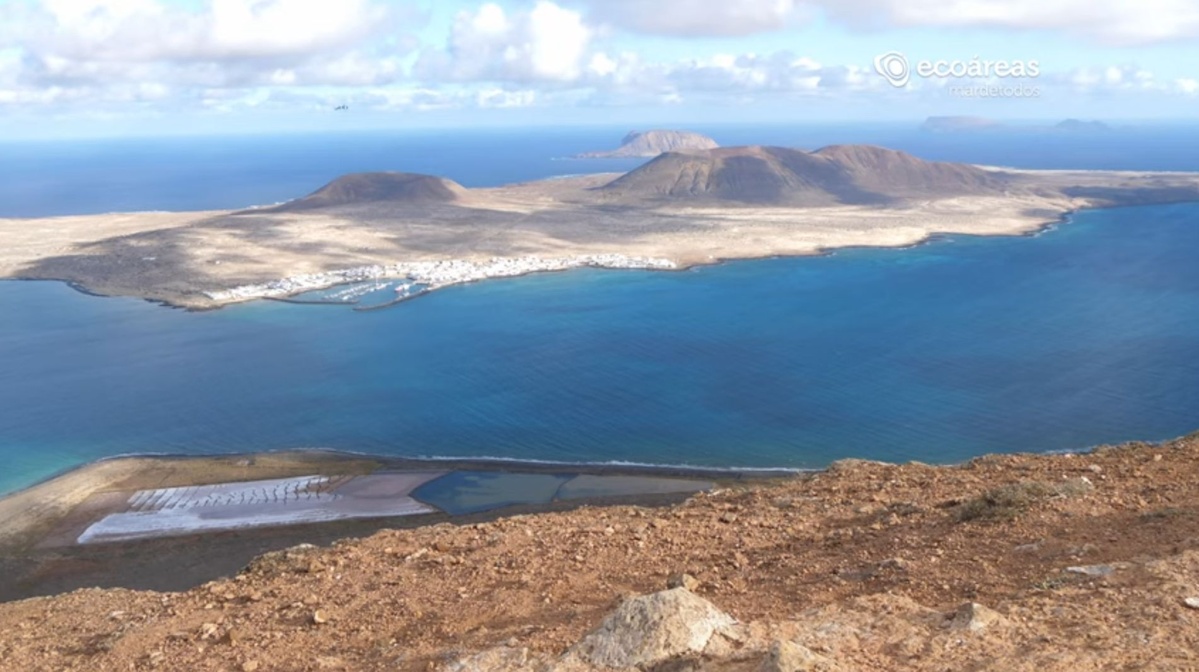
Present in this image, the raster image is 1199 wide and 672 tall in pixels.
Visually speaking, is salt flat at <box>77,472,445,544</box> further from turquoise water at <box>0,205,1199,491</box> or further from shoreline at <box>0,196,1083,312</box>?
shoreline at <box>0,196,1083,312</box>

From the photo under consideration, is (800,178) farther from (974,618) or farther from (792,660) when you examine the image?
(792,660)

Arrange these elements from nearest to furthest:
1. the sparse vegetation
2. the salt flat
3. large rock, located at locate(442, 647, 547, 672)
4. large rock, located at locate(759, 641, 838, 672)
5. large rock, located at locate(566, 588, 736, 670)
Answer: large rock, located at locate(759, 641, 838, 672) → large rock, located at locate(566, 588, 736, 670) → large rock, located at locate(442, 647, 547, 672) → the sparse vegetation → the salt flat

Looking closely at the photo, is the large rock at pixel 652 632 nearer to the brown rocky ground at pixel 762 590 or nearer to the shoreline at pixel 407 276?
the brown rocky ground at pixel 762 590

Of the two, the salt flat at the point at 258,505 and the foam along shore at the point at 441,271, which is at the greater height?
the foam along shore at the point at 441,271

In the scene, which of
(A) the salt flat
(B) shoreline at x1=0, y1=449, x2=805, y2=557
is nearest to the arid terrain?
(B) shoreline at x1=0, y1=449, x2=805, y2=557

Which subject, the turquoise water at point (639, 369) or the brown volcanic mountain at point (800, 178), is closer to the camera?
the turquoise water at point (639, 369)

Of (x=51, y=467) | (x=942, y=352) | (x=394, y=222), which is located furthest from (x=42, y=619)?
(x=394, y=222)

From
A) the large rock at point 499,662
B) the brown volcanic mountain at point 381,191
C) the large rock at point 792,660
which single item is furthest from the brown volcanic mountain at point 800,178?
the large rock at point 792,660
